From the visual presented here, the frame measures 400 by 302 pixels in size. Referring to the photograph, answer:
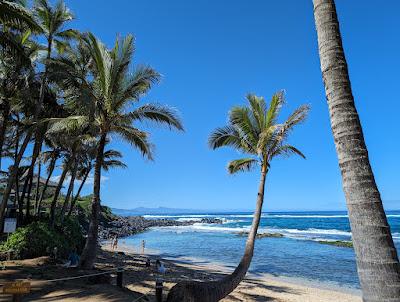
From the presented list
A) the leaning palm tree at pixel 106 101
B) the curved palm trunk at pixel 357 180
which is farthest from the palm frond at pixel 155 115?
the curved palm trunk at pixel 357 180

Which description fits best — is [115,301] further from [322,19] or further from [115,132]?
[322,19]

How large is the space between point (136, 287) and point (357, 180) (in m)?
11.1

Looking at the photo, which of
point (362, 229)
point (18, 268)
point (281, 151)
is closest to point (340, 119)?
point (362, 229)

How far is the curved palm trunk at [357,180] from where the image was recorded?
2.79 m

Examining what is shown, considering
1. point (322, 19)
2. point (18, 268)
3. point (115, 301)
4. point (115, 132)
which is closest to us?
point (322, 19)

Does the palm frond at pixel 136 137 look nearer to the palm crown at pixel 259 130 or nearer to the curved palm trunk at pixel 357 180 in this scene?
the palm crown at pixel 259 130

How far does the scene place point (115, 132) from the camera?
11891 mm

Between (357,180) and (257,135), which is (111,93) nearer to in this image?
(257,135)

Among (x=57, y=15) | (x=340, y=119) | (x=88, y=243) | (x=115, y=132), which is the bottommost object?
(x=88, y=243)

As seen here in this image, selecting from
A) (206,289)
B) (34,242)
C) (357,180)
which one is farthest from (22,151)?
(357,180)

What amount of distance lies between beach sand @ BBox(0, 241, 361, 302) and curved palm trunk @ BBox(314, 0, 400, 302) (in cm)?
562

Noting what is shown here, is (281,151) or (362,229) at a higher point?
(281,151)

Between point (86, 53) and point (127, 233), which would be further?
point (127, 233)

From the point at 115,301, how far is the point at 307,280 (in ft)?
46.4
